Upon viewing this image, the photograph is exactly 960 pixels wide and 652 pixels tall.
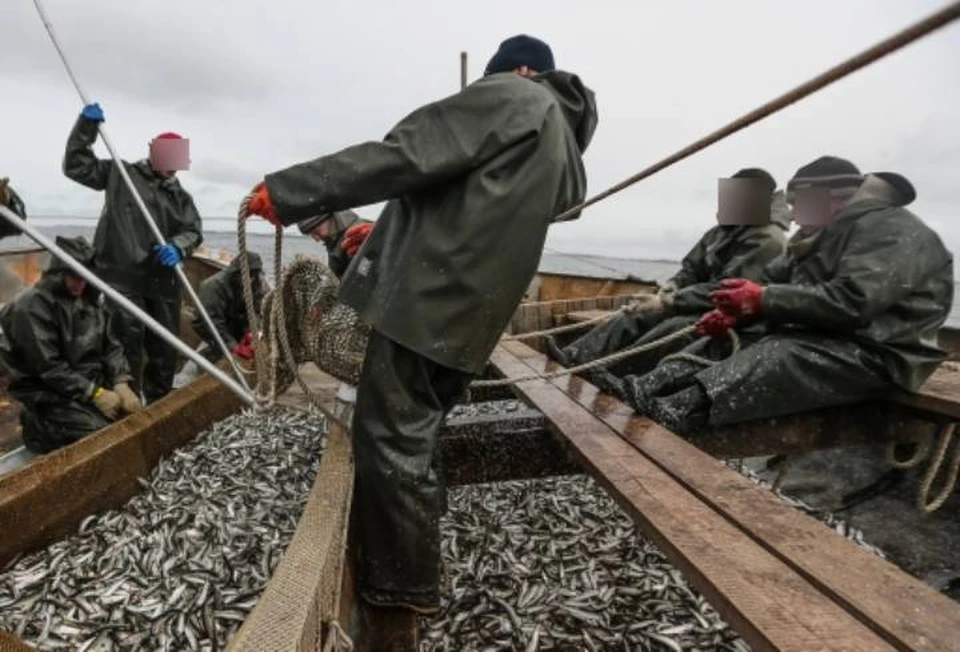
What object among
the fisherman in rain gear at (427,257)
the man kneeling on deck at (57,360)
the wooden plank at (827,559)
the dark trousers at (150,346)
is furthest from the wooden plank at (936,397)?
the dark trousers at (150,346)

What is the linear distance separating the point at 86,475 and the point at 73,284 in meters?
3.59

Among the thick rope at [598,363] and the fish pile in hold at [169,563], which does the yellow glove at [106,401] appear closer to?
the fish pile in hold at [169,563]

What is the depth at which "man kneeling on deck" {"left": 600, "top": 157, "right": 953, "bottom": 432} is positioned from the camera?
416 cm

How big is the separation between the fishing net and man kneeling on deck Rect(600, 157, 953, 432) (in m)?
2.32

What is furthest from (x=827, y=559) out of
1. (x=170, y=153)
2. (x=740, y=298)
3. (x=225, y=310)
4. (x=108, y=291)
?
(x=225, y=310)

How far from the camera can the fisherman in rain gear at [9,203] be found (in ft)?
11.0

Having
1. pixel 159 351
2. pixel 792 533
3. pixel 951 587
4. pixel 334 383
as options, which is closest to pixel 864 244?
pixel 792 533

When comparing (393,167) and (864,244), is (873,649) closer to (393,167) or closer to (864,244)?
(393,167)

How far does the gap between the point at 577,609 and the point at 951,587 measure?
143 inches

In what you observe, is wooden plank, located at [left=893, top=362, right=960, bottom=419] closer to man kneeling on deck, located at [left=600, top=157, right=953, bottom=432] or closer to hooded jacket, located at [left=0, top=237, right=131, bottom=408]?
man kneeling on deck, located at [left=600, top=157, right=953, bottom=432]

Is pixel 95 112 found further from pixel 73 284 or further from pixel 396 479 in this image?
pixel 396 479

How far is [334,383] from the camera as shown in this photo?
8.94m

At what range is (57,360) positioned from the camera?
6555 millimetres

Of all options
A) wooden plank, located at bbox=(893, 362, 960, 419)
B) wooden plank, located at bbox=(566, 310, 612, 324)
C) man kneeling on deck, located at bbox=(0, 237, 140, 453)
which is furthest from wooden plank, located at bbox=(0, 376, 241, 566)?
wooden plank, located at bbox=(893, 362, 960, 419)
